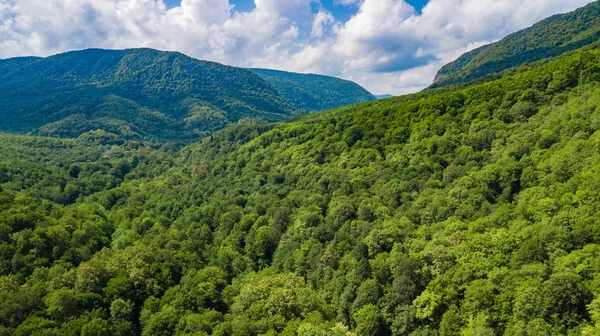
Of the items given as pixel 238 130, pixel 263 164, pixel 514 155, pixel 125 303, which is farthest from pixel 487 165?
pixel 238 130

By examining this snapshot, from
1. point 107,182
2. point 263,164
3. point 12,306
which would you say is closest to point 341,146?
point 263,164

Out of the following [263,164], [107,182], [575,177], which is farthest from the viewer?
[107,182]

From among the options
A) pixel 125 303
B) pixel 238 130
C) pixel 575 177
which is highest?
pixel 238 130

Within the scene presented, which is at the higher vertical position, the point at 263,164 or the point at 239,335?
the point at 263,164

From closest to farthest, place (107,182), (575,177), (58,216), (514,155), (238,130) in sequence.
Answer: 1. (575,177)
2. (514,155)
3. (58,216)
4. (107,182)
5. (238,130)

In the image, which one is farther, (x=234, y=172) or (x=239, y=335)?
(x=234, y=172)

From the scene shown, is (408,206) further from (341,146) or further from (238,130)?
(238,130)
